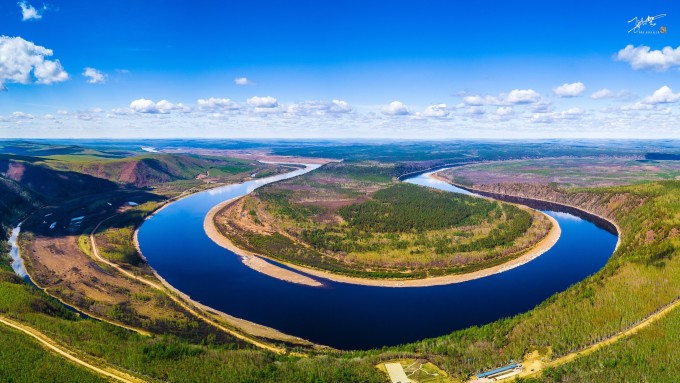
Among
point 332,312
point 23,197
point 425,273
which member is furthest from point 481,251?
point 23,197

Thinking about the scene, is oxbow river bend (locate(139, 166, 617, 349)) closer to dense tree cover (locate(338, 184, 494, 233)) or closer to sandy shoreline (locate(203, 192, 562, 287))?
sandy shoreline (locate(203, 192, 562, 287))

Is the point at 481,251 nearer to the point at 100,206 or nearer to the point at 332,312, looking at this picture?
the point at 332,312

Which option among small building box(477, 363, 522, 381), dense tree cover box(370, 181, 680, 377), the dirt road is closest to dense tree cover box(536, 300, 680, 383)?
dense tree cover box(370, 181, 680, 377)

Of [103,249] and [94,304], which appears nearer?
[94,304]

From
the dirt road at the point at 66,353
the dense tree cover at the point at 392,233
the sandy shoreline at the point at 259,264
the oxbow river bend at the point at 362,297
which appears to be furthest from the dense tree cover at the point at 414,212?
the dirt road at the point at 66,353

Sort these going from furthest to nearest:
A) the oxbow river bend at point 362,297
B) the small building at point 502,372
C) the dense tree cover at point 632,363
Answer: the oxbow river bend at point 362,297 → the small building at point 502,372 → the dense tree cover at point 632,363

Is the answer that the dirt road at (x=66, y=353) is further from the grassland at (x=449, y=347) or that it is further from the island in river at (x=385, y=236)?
the island in river at (x=385, y=236)
